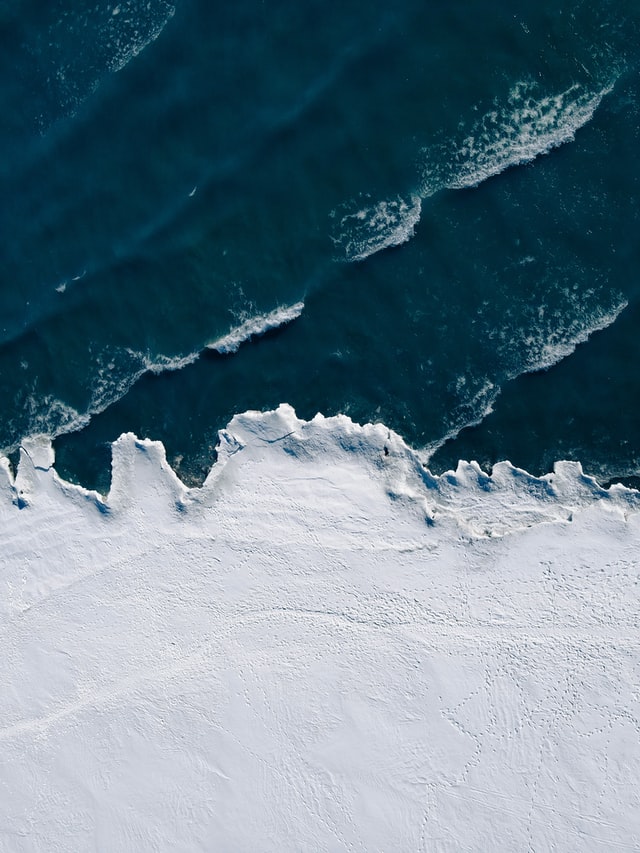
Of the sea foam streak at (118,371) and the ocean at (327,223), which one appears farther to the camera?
the sea foam streak at (118,371)

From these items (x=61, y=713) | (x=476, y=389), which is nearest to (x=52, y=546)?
(x=61, y=713)

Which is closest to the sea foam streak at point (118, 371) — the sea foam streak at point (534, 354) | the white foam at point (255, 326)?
the white foam at point (255, 326)

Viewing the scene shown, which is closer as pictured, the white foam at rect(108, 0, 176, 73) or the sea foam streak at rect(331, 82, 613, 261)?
Result: the sea foam streak at rect(331, 82, 613, 261)

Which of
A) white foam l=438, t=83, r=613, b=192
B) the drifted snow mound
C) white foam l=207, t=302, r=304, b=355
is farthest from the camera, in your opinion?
white foam l=207, t=302, r=304, b=355

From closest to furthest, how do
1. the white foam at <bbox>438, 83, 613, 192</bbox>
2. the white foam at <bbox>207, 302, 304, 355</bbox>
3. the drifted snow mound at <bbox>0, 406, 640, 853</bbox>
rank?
the drifted snow mound at <bbox>0, 406, 640, 853</bbox>
the white foam at <bbox>438, 83, 613, 192</bbox>
the white foam at <bbox>207, 302, 304, 355</bbox>

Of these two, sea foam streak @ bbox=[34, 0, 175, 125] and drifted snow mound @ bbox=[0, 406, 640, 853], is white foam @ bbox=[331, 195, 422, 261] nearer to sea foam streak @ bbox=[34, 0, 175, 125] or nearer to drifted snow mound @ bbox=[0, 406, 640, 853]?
drifted snow mound @ bbox=[0, 406, 640, 853]

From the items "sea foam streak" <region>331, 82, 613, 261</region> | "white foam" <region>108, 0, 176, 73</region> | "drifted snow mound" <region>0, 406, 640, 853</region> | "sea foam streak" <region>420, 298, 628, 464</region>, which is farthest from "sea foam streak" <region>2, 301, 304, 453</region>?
"white foam" <region>108, 0, 176, 73</region>

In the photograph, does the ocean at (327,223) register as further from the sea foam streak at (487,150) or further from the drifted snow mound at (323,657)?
the drifted snow mound at (323,657)
